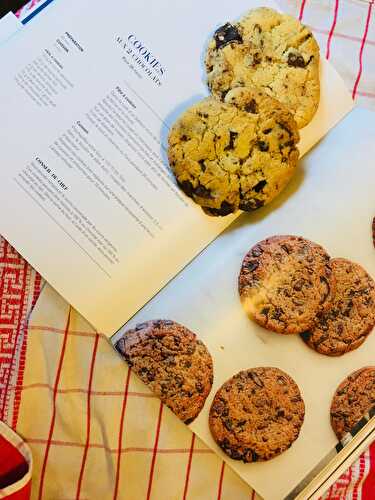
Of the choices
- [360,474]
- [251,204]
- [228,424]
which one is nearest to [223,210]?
[251,204]

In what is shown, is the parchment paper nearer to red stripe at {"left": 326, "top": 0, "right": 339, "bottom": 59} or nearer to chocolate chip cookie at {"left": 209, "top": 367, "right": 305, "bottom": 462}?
chocolate chip cookie at {"left": 209, "top": 367, "right": 305, "bottom": 462}

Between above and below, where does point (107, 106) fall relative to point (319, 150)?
above

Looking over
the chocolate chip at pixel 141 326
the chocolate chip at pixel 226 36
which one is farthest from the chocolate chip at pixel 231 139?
the chocolate chip at pixel 141 326

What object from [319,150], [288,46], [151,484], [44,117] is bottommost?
[151,484]

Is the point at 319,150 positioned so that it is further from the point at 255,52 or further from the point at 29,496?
the point at 29,496

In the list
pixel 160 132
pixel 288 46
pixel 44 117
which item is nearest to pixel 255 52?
pixel 288 46

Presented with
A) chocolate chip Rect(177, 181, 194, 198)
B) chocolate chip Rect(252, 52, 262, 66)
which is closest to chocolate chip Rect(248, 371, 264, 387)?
chocolate chip Rect(177, 181, 194, 198)

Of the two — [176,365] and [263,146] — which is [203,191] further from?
[176,365]

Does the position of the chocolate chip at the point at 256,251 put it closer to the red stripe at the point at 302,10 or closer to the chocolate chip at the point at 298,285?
the chocolate chip at the point at 298,285
